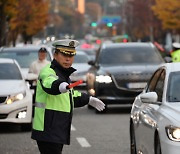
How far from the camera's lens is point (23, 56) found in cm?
2317

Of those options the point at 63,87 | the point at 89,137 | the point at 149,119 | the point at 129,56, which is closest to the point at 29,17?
the point at 129,56

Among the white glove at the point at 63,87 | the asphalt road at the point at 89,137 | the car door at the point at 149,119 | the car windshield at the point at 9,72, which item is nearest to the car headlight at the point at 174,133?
the car door at the point at 149,119

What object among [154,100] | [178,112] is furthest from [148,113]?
[178,112]

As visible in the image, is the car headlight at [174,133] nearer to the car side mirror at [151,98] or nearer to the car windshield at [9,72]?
the car side mirror at [151,98]

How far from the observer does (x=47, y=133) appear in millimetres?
7855

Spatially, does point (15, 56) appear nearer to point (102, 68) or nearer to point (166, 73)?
point (102, 68)

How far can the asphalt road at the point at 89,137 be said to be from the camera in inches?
514

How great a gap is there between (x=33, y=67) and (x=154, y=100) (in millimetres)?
11291

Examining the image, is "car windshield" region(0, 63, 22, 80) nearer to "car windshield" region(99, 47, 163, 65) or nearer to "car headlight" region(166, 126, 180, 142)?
"car windshield" region(99, 47, 163, 65)

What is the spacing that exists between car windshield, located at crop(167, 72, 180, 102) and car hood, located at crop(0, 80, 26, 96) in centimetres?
608

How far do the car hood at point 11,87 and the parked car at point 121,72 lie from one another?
343cm

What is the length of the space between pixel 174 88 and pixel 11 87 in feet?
22.0

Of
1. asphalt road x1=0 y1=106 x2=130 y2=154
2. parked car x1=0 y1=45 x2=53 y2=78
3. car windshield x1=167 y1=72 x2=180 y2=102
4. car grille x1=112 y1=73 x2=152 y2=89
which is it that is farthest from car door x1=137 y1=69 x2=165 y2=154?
parked car x1=0 y1=45 x2=53 y2=78

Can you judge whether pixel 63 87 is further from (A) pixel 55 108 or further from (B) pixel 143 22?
(B) pixel 143 22
